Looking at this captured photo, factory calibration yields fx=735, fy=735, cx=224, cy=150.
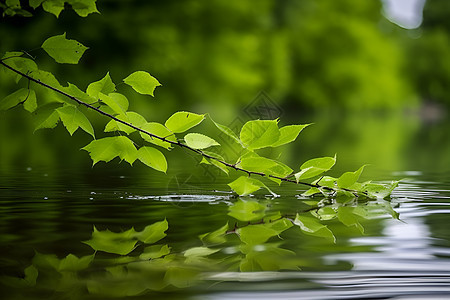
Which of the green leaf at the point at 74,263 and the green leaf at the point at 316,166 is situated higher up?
the green leaf at the point at 316,166

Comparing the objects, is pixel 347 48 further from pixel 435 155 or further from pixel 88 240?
pixel 88 240

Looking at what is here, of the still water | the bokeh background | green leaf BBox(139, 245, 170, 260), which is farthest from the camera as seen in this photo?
the bokeh background

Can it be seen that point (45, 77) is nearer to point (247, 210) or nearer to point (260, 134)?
point (260, 134)

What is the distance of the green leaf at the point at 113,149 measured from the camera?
2.19m

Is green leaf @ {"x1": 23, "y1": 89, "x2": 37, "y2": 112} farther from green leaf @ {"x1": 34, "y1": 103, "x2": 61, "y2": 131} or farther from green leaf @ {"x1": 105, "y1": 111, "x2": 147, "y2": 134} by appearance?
green leaf @ {"x1": 105, "y1": 111, "x2": 147, "y2": 134}

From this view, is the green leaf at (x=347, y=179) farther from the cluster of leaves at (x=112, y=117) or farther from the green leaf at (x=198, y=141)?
the green leaf at (x=198, y=141)

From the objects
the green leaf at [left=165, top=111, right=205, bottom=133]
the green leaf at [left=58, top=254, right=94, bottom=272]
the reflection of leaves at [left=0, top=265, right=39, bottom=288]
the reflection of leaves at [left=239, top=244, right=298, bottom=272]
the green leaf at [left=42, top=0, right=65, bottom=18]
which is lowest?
the reflection of leaves at [left=0, top=265, right=39, bottom=288]

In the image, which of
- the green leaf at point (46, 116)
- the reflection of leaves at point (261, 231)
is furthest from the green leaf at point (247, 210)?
the green leaf at point (46, 116)

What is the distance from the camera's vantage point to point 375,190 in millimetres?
2734

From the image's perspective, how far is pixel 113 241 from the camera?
5.72 ft

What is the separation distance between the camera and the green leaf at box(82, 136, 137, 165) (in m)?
2.19

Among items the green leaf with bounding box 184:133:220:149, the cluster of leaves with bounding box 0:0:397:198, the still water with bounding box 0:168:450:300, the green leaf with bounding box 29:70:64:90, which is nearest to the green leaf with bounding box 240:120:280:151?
the cluster of leaves with bounding box 0:0:397:198

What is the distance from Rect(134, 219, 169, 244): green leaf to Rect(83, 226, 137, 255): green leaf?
23mm

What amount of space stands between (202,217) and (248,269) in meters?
0.78
